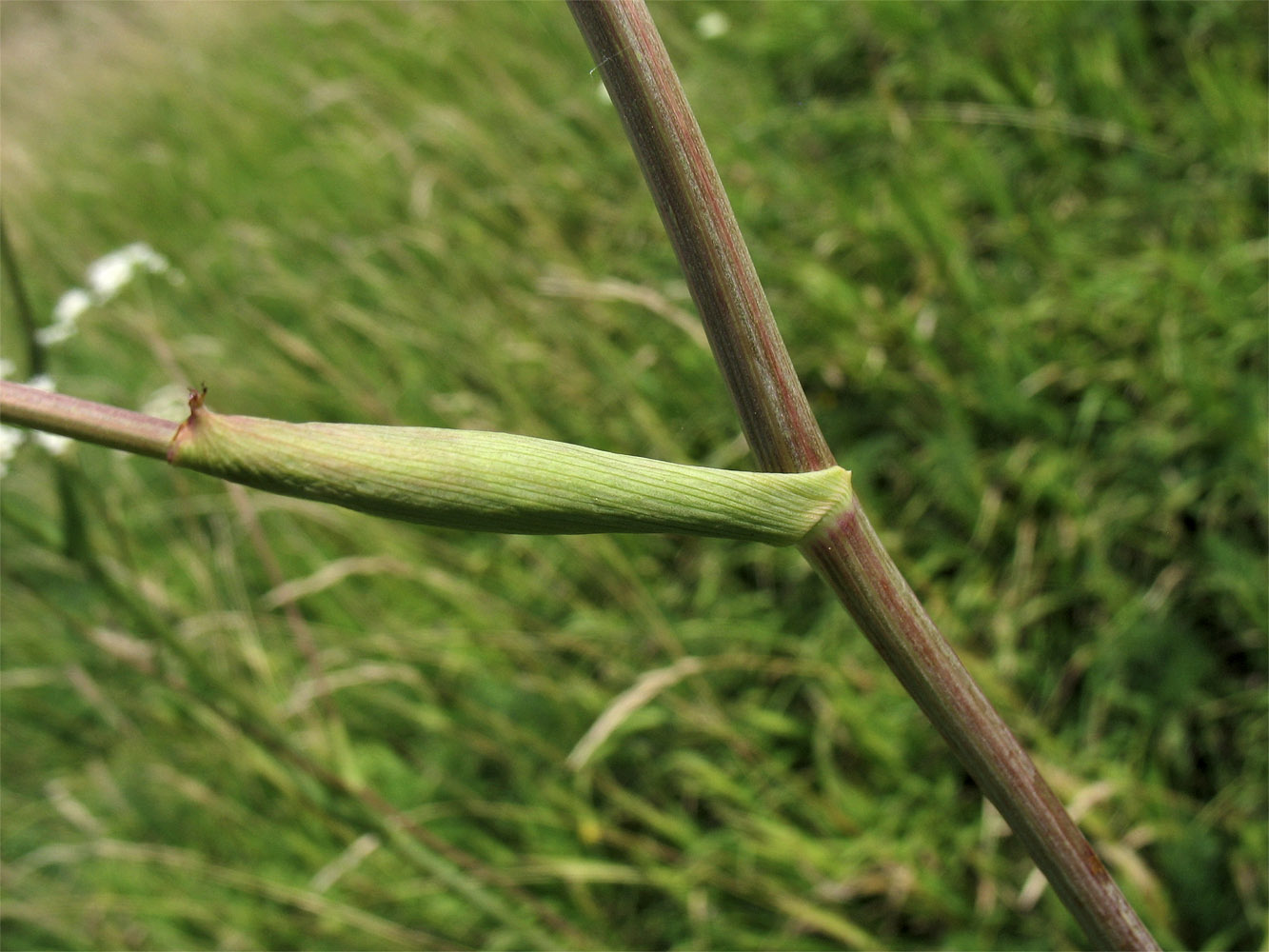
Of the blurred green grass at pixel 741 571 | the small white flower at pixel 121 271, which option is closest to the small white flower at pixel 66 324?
the small white flower at pixel 121 271

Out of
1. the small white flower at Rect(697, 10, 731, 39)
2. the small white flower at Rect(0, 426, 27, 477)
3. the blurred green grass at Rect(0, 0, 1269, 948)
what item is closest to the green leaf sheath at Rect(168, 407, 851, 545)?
the blurred green grass at Rect(0, 0, 1269, 948)

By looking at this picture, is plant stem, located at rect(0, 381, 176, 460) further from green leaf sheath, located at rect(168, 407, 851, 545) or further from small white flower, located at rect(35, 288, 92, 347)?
small white flower, located at rect(35, 288, 92, 347)

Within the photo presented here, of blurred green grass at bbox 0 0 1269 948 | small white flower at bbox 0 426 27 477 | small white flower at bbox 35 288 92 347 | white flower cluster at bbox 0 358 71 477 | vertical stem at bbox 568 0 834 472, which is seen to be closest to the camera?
vertical stem at bbox 568 0 834 472

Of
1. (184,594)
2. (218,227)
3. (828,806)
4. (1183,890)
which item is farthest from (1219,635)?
(218,227)

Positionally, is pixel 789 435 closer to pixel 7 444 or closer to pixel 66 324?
pixel 7 444

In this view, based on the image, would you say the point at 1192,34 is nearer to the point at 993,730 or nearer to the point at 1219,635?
the point at 1219,635

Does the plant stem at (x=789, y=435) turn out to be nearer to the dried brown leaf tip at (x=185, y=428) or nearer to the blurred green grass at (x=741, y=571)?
the dried brown leaf tip at (x=185, y=428)
